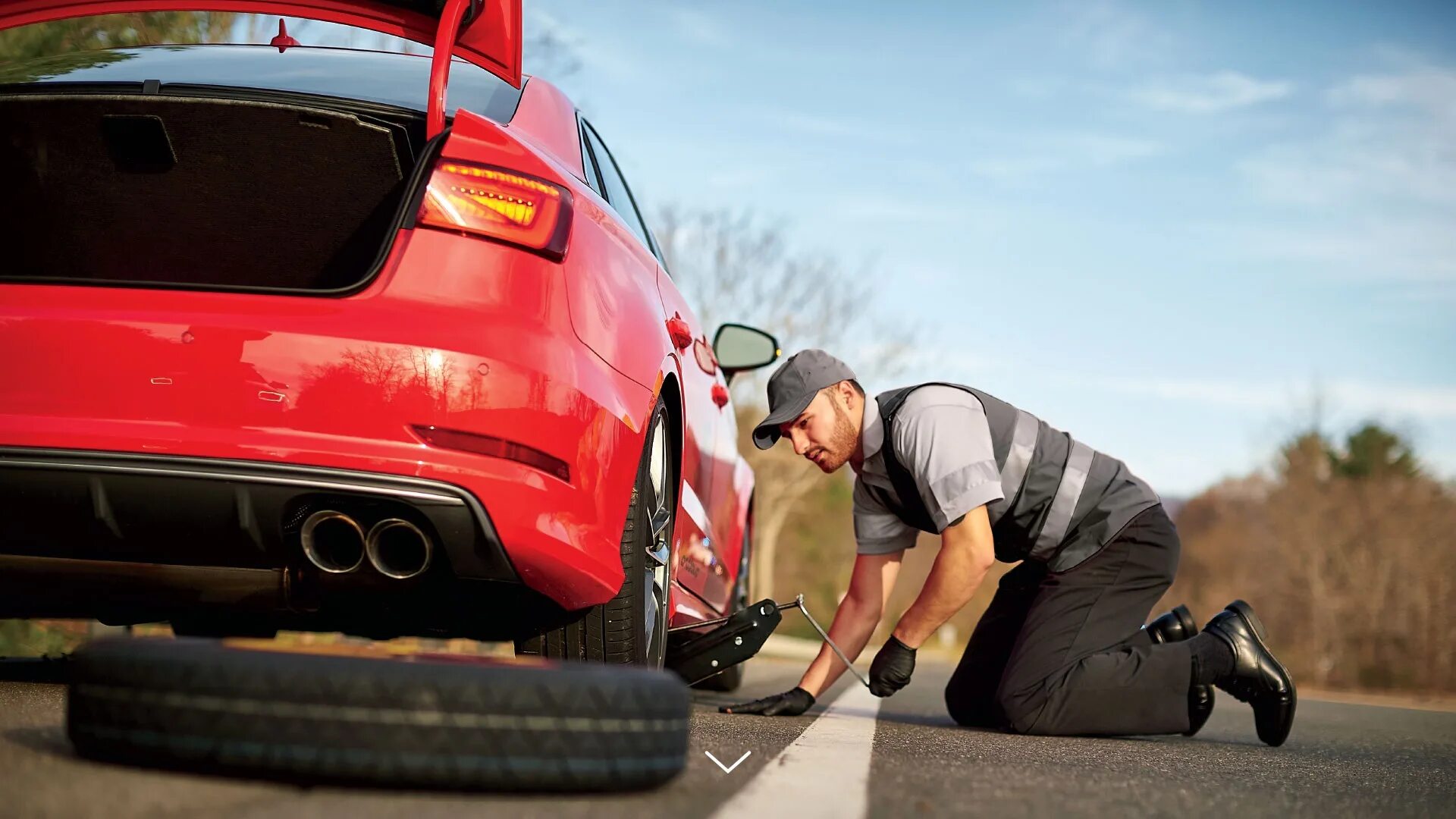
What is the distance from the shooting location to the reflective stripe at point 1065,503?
15.1 feet

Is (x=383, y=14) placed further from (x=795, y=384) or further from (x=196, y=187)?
(x=795, y=384)

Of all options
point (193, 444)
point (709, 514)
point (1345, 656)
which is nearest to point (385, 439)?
point (193, 444)

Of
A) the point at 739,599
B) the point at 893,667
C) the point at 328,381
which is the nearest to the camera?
the point at 328,381

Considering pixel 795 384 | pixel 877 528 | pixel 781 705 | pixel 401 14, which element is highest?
pixel 401 14

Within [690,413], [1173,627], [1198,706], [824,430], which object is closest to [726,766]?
[690,413]

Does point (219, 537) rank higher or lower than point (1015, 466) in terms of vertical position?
lower

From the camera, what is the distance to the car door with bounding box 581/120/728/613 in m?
3.70

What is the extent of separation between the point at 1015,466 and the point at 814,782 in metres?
2.09

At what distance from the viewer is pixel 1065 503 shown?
15.2ft

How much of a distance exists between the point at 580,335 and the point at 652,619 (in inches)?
39.7

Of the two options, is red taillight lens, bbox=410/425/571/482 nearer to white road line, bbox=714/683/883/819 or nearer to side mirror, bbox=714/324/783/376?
white road line, bbox=714/683/883/819

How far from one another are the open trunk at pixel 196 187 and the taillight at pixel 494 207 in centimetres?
27

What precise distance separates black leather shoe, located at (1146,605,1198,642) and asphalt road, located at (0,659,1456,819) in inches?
14.7

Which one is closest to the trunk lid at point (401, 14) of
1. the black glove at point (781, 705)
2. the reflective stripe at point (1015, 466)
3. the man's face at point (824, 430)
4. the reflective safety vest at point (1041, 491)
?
the man's face at point (824, 430)
